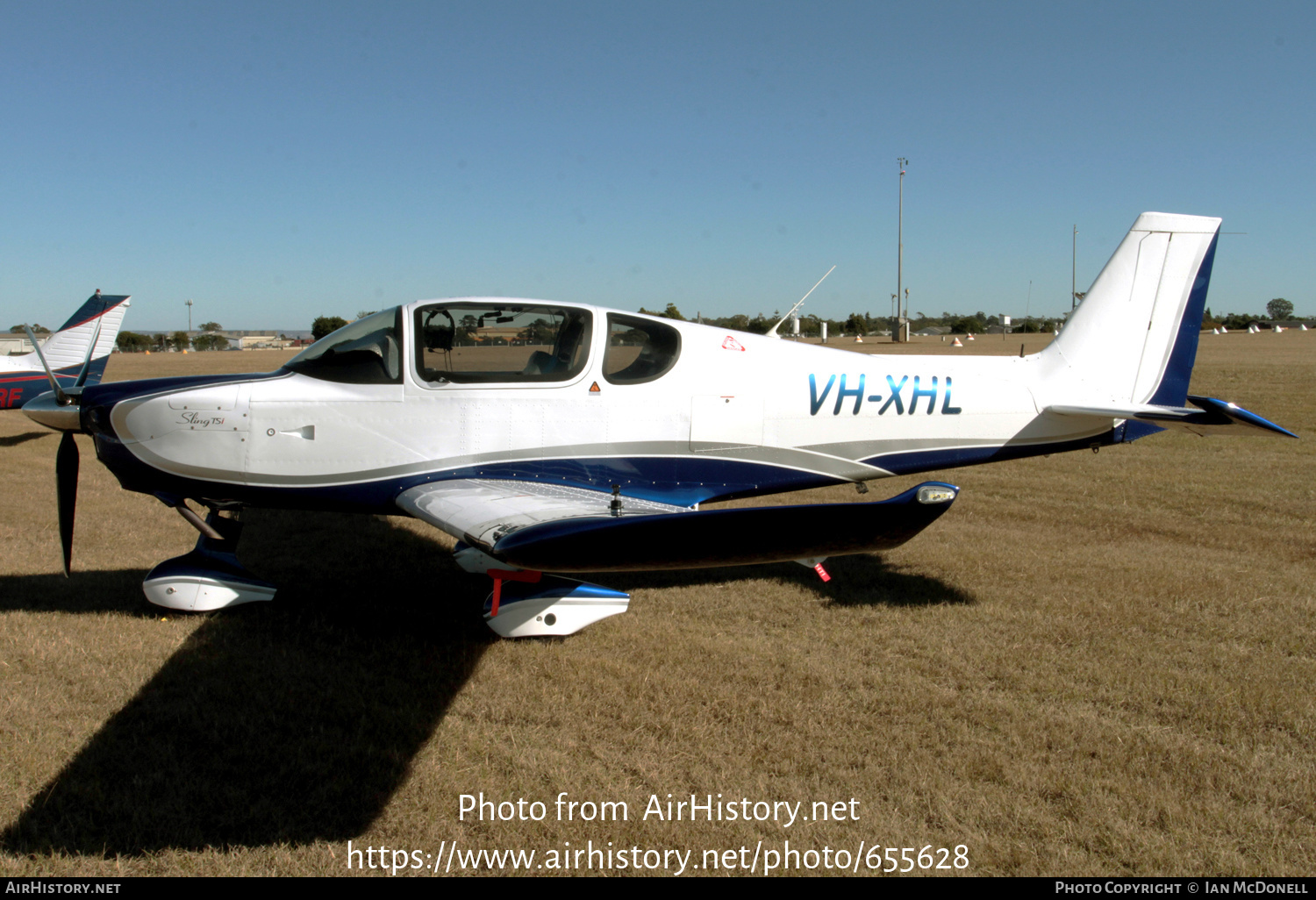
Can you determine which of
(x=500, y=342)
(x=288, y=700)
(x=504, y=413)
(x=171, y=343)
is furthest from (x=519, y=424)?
(x=171, y=343)

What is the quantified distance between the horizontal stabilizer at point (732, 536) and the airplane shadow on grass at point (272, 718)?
149cm

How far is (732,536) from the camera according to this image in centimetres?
254

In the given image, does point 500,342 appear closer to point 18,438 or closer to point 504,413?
point 504,413

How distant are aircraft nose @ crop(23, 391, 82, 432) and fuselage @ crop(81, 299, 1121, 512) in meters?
0.24

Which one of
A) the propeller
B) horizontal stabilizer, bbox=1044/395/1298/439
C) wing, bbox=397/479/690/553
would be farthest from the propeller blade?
horizontal stabilizer, bbox=1044/395/1298/439

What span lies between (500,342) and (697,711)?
2.61m

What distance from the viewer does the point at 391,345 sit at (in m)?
4.84

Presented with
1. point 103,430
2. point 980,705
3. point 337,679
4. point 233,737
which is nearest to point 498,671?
point 337,679

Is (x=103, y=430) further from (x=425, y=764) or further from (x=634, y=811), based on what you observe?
(x=634, y=811)

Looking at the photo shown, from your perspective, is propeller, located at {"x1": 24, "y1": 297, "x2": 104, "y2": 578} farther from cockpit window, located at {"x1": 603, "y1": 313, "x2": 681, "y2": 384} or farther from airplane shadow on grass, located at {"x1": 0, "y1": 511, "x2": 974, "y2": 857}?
cockpit window, located at {"x1": 603, "y1": 313, "x2": 681, "y2": 384}

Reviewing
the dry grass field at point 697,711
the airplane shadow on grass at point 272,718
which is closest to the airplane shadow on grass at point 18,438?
the dry grass field at point 697,711

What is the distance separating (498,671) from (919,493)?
2.82 meters

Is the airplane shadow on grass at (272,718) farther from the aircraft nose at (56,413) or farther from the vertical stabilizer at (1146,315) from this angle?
the vertical stabilizer at (1146,315)

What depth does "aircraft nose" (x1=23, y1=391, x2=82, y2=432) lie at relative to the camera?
16.4ft
